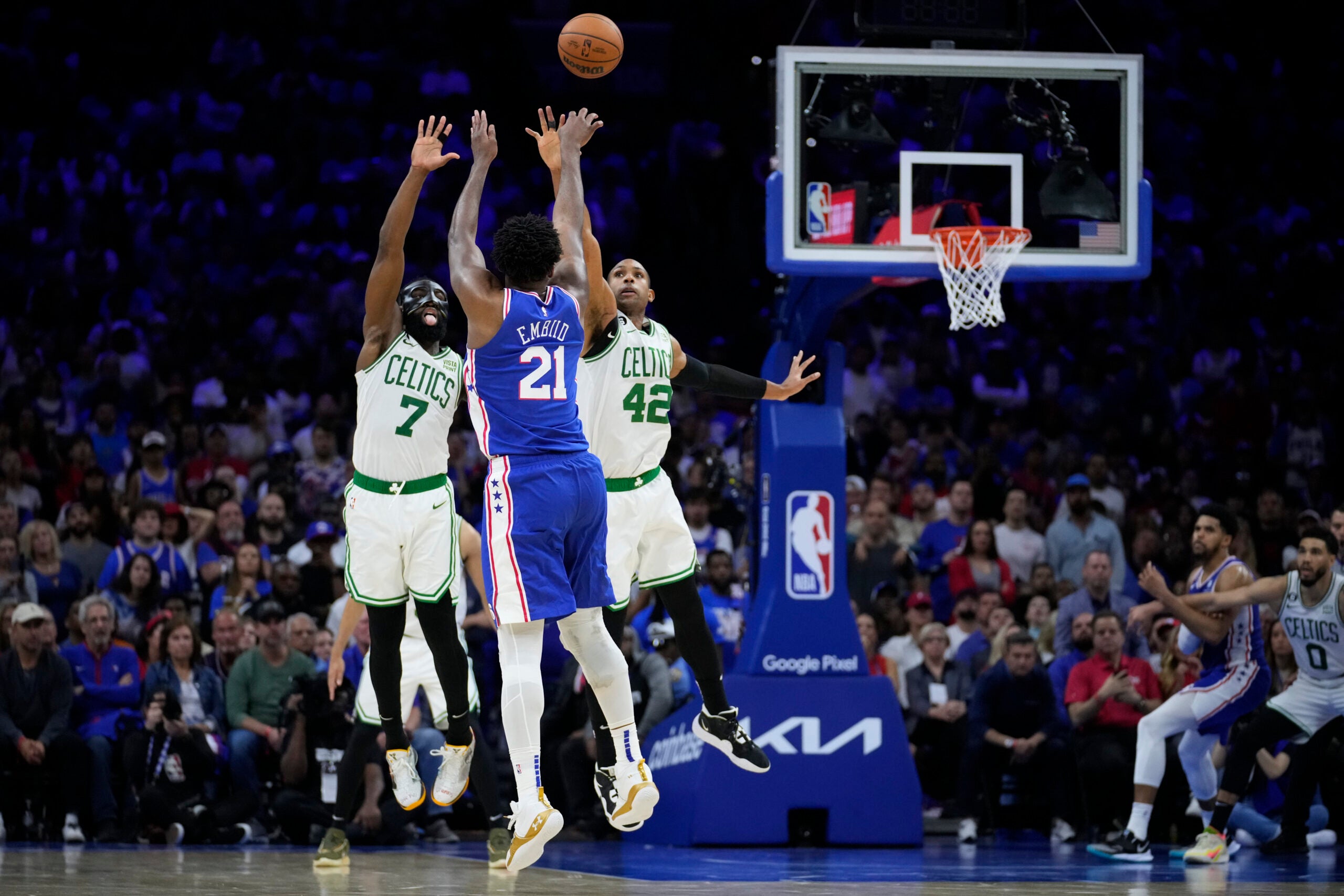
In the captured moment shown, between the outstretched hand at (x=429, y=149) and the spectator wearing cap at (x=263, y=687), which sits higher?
the outstretched hand at (x=429, y=149)

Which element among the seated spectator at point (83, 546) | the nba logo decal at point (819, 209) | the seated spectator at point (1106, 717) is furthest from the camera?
the seated spectator at point (83, 546)

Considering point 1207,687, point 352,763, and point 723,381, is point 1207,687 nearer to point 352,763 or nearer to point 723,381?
point 723,381

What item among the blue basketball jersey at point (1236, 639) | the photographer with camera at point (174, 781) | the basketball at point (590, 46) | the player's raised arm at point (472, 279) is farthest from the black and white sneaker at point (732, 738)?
the photographer with camera at point (174, 781)

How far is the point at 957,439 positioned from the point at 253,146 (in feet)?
25.9

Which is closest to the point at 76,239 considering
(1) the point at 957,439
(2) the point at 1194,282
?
(1) the point at 957,439

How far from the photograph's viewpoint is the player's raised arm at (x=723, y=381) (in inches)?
322

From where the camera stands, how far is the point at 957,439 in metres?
15.5

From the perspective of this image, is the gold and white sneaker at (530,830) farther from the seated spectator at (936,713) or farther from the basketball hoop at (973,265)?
the seated spectator at (936,713)

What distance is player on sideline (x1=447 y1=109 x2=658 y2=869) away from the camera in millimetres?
6684

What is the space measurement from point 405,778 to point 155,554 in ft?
16.0

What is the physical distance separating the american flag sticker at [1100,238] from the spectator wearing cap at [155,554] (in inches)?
265

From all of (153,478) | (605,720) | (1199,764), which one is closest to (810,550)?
(1199,764)

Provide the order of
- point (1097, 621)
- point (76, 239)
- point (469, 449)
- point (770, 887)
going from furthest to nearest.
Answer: point (76, 239) < point (469, 449) < point (1097, 621) < point (770, 887)

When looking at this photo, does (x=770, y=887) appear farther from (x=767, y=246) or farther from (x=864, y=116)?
(x=864, y=116)
